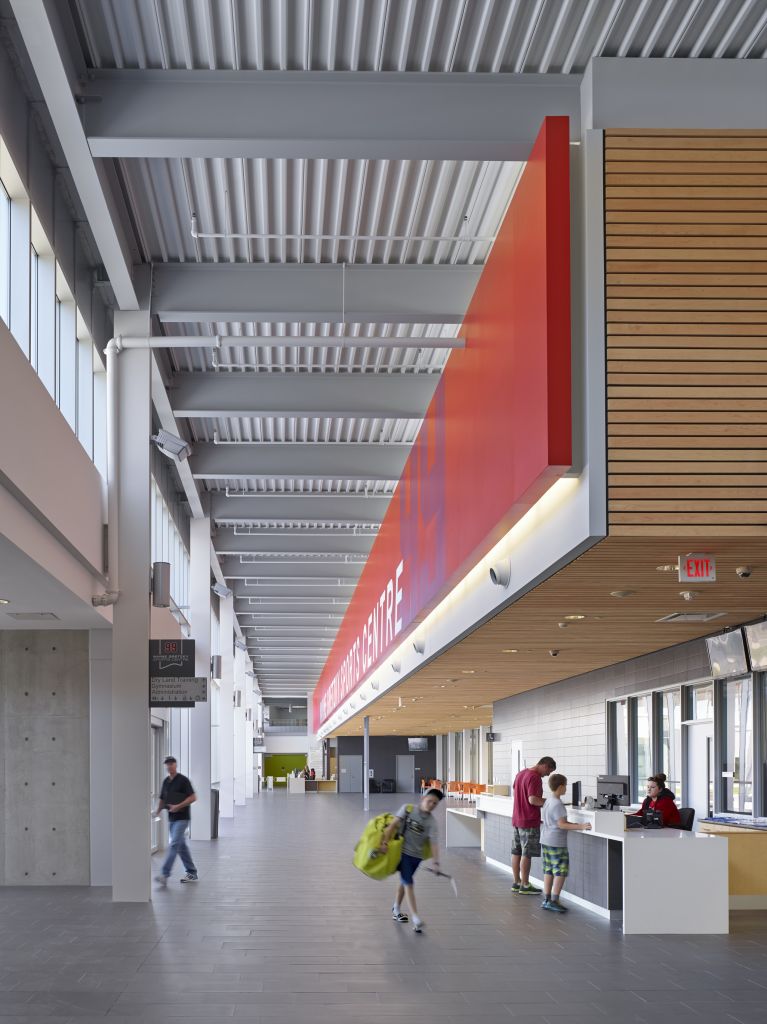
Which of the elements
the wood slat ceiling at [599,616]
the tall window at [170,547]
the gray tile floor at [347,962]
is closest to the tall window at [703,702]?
the wood slat ceiling at [599,616]

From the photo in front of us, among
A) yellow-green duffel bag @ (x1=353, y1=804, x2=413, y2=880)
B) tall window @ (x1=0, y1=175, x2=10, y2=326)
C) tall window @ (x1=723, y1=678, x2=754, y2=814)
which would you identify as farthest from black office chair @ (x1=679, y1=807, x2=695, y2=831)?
tall window @ (x1=0, y1=175, x2=10, y2=326)

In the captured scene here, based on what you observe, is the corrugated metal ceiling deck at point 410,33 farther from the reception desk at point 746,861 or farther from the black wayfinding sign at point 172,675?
the reception desk at point 746,861

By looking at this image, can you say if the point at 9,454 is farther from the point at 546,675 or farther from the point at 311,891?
the point at 546,675

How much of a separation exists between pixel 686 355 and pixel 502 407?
1.95m

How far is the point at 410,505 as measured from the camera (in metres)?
15.2

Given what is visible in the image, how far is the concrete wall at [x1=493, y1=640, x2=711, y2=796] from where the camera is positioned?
590 inches

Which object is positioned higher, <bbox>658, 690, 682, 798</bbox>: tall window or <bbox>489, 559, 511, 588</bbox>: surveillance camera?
<bbox>489, 559, 511, 588</bbox>: surveillance camera

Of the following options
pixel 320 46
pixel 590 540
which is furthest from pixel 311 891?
pixel 320 46

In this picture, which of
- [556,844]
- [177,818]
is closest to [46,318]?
[177,818]

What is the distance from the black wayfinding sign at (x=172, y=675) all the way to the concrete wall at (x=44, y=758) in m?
2.35

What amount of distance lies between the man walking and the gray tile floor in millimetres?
401

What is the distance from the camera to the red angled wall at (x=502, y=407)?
6973 mm

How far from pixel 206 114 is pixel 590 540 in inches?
171

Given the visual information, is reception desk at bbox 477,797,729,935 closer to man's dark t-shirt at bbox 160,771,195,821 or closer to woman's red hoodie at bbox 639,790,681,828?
woman's red hoodie at bbox 639,790,681,828
